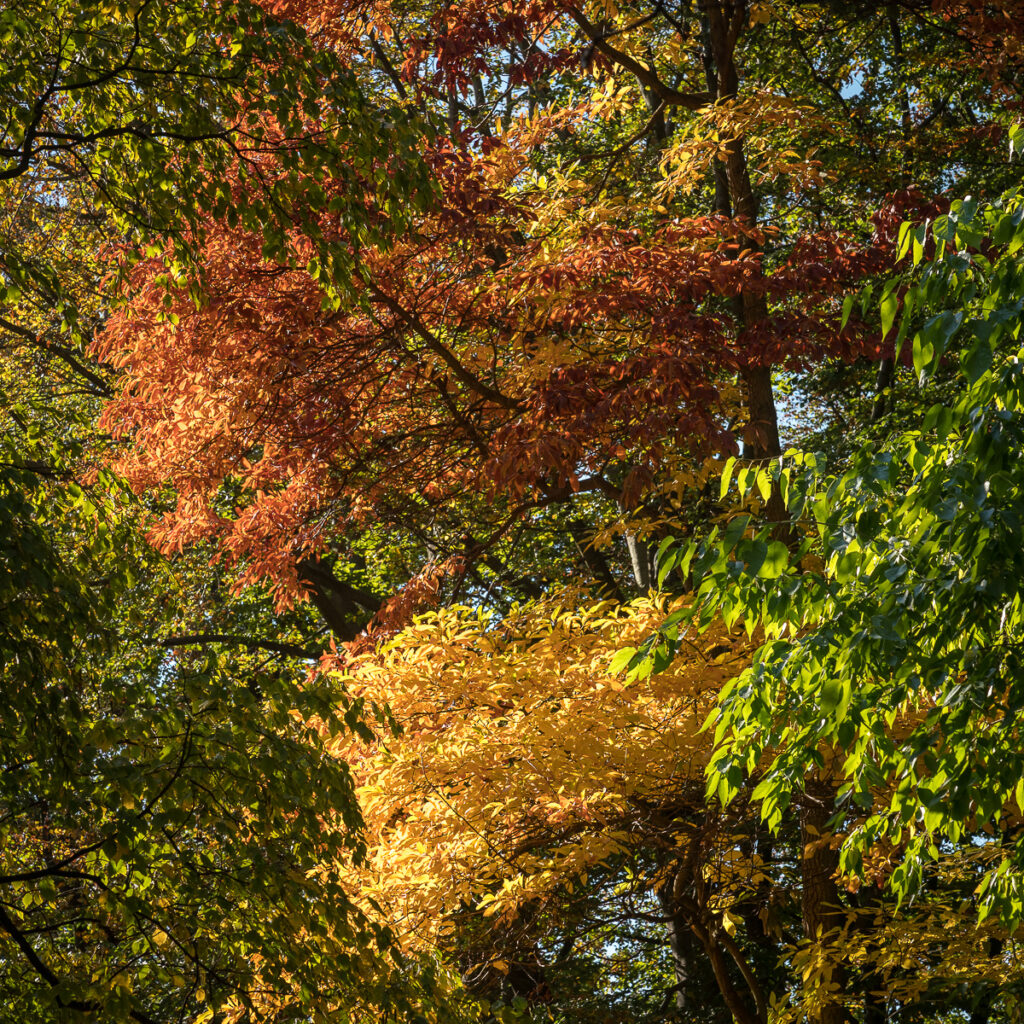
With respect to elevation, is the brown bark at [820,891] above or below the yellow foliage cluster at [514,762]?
below

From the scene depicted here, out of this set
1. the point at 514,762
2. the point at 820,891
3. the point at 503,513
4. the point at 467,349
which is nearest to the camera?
the point at 514,762

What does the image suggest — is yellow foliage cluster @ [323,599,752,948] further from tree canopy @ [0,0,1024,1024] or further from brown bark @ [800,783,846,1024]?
brown bark @ [800,783,846,1024]

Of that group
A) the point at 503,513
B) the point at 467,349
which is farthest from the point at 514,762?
the point at 503,513

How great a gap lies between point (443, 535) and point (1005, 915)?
719cm

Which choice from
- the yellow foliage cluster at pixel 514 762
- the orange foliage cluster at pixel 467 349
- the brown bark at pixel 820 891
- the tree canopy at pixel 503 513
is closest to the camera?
the tree canopy at pixel 503 513

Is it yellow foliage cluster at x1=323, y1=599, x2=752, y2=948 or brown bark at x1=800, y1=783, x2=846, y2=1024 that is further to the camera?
brown bark at x1=800, y1=783, x2=846, y2=1024

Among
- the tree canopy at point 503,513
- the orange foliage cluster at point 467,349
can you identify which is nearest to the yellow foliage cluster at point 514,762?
the tree canopy at point 503,513

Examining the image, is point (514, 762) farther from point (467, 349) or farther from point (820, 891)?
point (467, 349)

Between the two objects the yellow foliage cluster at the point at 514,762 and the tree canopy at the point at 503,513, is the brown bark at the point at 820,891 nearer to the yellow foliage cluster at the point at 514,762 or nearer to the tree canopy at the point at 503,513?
the tree canopy at the point at 503,513

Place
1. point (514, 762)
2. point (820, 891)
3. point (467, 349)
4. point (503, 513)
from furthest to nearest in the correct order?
point (503, 513)
point (467, 349)
point (820, 891)
point (514, 762)

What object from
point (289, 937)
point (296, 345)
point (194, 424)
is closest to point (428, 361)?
point (296, 345)

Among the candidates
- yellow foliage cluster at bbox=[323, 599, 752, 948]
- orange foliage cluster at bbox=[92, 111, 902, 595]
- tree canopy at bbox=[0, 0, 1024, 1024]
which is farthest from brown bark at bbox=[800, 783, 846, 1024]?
orange foliage cluster at bbox=[92, 111, 902, 595]

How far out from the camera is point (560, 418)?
6.30 metres

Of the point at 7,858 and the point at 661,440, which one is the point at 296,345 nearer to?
the point at 661,440
